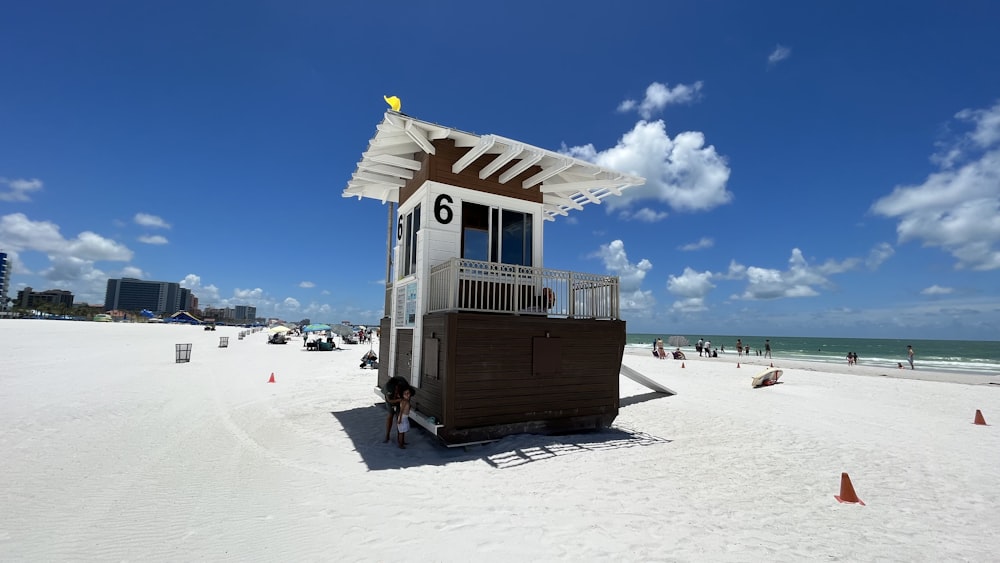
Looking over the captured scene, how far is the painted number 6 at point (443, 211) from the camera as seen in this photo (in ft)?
34.0

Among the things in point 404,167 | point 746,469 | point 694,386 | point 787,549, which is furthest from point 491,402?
point 694,386

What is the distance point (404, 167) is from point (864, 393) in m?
21.2

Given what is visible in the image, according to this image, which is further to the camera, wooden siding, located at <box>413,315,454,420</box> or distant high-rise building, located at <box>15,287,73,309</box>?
distant high-rise building, located at <box>15,287,73,309</box>

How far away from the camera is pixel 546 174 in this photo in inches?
424

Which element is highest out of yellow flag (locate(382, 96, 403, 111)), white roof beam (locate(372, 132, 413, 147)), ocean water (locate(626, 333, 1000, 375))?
yellow flag (locate(382, 96, 403, 111))

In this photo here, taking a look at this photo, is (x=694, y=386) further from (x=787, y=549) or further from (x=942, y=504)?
(x=787, y=549)

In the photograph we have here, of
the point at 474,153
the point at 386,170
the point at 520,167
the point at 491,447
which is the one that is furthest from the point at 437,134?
the point at 491,447

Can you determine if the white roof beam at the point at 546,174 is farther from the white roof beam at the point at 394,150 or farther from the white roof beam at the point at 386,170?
the white roof beam at the point at 386,170

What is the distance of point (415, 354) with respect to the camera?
9977 millimetres

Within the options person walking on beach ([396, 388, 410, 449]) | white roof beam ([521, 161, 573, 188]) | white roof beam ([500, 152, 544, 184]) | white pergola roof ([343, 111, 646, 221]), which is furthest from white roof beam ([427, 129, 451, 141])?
person walking on beach ([396, 388, 410, 449])

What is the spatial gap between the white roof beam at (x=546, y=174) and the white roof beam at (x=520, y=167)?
1.25ft

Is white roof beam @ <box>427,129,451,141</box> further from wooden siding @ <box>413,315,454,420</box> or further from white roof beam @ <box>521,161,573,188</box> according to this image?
wooden siding @ <box>413,315,454,420</box>

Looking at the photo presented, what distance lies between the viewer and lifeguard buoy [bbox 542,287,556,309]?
10.3 m

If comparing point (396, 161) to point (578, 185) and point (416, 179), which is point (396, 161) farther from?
point (578, 185)
